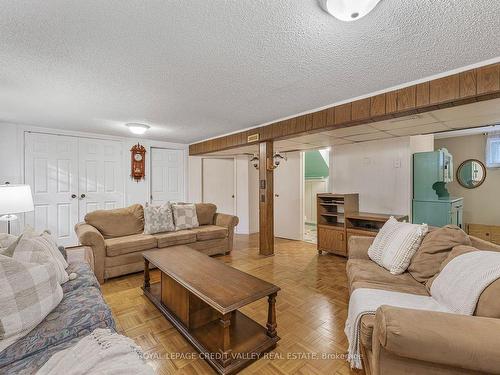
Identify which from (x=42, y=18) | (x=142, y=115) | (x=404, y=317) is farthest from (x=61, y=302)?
(x=142, y=115)

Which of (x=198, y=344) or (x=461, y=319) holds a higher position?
(x=461, y=319)

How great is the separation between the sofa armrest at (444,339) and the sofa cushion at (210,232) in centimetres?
294

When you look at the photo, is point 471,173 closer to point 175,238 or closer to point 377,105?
point 377,105

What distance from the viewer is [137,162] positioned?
4910 millimetres

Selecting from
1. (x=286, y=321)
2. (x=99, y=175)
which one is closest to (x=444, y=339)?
(x=286, y=321)

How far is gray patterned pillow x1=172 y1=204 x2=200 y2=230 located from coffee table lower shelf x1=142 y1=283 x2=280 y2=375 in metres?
1.79

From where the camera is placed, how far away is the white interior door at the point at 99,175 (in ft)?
14.3

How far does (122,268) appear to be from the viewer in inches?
117

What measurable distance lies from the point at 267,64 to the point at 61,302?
2.08 meters

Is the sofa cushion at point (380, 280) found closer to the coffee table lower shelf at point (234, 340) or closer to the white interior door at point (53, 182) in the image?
the coffee table lower shelf at point (234, 340)

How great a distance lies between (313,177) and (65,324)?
5.76 metres

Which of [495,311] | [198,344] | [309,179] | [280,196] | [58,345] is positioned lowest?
[198,344]

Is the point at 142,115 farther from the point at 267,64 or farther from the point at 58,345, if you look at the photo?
the point at 58,345

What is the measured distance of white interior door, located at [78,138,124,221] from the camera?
171 inches
